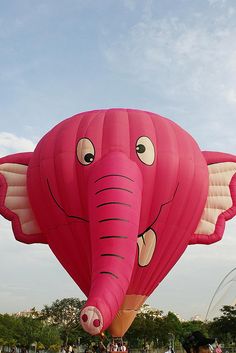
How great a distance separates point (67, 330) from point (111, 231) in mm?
63544

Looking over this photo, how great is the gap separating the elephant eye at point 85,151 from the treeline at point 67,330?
4558 centimetres

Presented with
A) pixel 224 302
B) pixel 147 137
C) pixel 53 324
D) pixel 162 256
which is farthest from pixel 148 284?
pixel 53 324

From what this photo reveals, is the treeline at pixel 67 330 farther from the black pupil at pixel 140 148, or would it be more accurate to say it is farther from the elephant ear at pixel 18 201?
the black pupil at pixel 140 148

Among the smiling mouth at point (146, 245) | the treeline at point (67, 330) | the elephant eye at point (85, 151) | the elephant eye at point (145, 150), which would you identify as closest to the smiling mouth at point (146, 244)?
the smiling mouth at point (146, 245)

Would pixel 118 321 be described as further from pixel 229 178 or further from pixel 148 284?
pixel 229 178

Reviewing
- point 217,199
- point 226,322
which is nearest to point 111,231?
point 226,322

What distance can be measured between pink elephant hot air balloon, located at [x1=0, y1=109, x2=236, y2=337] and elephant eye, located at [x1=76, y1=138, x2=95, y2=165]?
3 centimetres

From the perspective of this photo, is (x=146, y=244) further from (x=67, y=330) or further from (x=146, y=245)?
(x=67, y=330)

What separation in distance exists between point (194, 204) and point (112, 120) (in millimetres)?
3272

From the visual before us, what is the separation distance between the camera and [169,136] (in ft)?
47.9

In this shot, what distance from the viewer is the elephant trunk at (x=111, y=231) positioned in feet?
35.7

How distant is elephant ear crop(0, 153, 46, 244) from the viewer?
1605 centimetres

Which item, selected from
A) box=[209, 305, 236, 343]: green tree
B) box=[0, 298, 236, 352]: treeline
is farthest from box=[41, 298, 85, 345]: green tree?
box=[209, 305, 236, 343]: green tree

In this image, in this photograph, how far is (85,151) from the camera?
13930 mm
